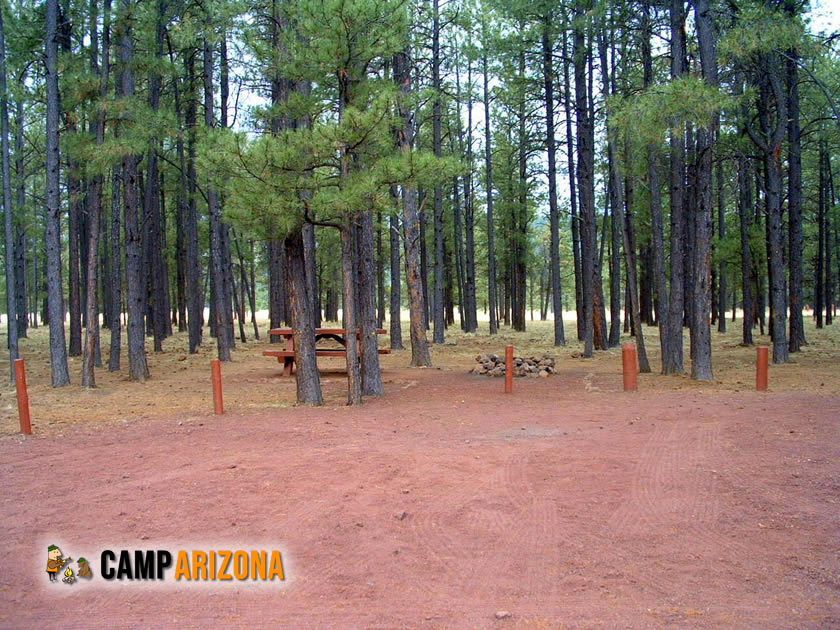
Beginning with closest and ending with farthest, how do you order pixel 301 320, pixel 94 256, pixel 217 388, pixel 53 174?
pixel 217 388 → pixel 301 320 → pixel 53 174 → pixel 94 256

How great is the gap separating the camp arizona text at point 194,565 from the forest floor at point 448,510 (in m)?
0.09

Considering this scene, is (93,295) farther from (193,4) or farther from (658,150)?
(658,150)

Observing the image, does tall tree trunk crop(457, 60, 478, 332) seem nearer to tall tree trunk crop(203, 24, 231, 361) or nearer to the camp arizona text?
tall tree trunk crop(203, 24, 231, 361)

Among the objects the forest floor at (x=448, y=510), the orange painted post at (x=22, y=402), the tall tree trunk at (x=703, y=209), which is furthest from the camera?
the tall tree trunk at (x=703, y=209)

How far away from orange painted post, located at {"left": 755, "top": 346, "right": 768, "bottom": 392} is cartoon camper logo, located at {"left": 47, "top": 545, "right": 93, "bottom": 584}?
10.5 m

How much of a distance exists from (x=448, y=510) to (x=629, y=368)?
740 centimetres

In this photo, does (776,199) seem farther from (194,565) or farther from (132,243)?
(194,565)

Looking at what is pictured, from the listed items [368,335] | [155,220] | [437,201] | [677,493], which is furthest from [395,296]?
[677,493]

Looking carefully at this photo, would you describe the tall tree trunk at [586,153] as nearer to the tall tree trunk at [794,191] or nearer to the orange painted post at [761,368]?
the tall tree trunk at [794,191]

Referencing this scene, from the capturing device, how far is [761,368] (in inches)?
439

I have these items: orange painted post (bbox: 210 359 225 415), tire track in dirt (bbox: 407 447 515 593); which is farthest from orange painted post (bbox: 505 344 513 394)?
tire track in dirt (bbox: 407 447 515 593)

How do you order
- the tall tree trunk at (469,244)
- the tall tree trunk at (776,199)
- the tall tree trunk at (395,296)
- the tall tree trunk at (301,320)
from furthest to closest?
the tall tree trunk at (469,244) → the tall tree trunk at (395,296) → the tall tree trunk at (776,199) → the tall tree trunk at (301,320)

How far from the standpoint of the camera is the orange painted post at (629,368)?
37.9ft

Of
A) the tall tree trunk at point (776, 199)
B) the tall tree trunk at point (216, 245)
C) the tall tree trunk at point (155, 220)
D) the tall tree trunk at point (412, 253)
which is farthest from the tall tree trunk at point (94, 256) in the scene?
the tall tree trunk at point (776, 199)
